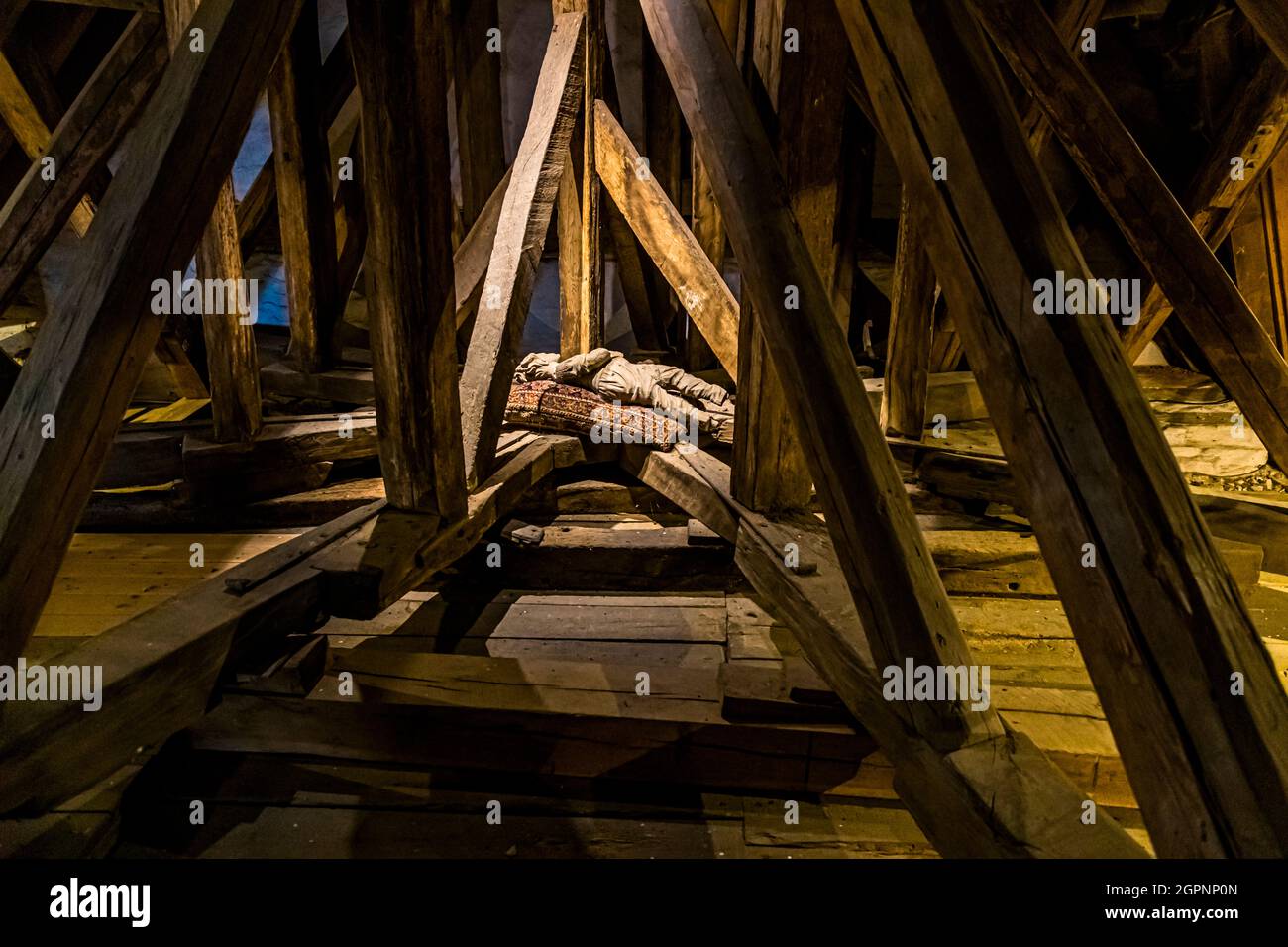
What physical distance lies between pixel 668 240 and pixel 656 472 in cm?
127

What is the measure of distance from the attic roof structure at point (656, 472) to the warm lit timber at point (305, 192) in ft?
0.11

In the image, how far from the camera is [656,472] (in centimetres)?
388

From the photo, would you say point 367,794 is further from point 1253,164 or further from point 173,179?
point 1253,164

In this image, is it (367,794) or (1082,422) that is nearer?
(1082,422)

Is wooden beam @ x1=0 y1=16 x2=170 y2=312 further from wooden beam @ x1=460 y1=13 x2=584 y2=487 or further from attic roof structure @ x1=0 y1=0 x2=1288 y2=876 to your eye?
wooden beam @ x1=460 y1=13 x2=584 y2=487

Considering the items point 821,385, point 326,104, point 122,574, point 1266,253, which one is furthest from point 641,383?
point 1266,253

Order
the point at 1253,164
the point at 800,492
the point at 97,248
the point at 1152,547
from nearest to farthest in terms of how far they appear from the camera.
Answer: the point at 1152,547 → the point at 97,248 → the point at 800,492 → the point at 1253,164

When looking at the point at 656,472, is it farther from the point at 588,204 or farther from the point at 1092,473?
the point at 1092,473

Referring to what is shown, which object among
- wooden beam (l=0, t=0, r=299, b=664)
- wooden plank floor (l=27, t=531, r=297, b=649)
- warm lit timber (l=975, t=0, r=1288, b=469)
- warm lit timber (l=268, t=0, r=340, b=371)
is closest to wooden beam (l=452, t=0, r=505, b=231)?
warm lit timber (l=268, t=0, r=340, b=371)

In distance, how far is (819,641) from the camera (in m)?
2.34

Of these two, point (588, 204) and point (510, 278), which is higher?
point (588, 204)

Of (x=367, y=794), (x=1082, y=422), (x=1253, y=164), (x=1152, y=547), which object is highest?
(x=1253, y=164)
